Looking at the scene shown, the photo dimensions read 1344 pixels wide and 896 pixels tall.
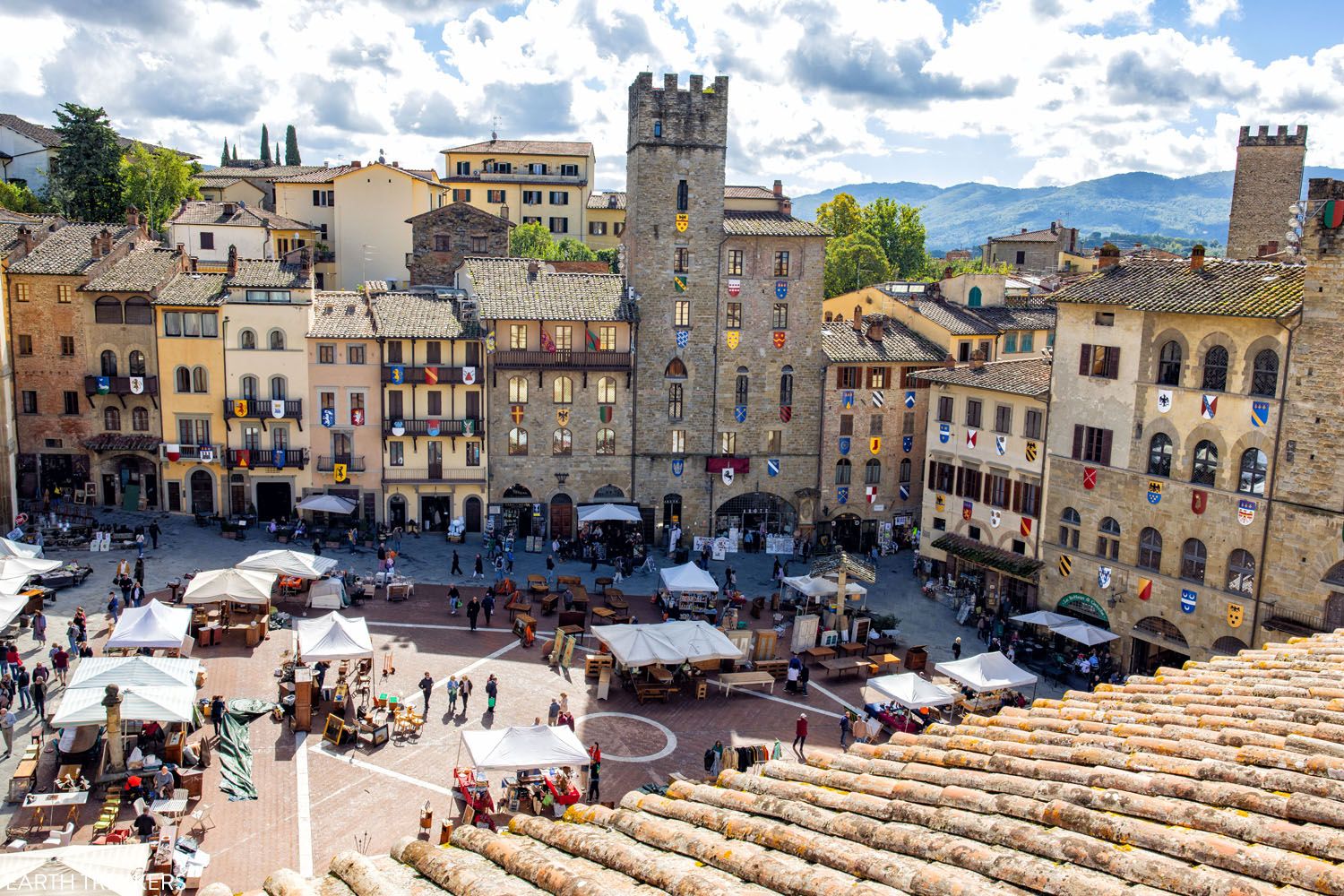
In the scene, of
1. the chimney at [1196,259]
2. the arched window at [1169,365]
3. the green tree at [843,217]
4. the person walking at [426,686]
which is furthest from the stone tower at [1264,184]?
the person walking at [426,686]

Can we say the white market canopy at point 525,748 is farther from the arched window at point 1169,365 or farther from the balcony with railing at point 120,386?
the balcony with railing at point 120,386

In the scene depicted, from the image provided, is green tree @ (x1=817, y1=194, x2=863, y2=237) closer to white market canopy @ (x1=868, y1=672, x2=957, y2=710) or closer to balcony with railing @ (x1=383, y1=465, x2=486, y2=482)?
balcony with railing @ (x1=383, y1=465, x2=486, y2=482)

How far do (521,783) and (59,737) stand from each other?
39.5 feet

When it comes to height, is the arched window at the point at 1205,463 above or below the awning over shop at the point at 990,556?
above

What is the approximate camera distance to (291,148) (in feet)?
432

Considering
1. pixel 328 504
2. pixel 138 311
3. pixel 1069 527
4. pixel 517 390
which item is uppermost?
pixel 138 311

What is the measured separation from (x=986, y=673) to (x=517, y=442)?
88.6 feet

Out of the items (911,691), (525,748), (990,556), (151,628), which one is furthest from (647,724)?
(990,556)

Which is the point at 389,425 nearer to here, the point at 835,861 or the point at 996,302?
the point at 996,302

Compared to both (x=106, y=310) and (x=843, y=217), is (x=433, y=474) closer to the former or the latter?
(x=106, y=310)

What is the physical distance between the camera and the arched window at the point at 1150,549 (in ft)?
133

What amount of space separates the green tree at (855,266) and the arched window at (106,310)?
188 ft

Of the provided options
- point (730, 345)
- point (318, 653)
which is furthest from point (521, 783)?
point (730, 345)

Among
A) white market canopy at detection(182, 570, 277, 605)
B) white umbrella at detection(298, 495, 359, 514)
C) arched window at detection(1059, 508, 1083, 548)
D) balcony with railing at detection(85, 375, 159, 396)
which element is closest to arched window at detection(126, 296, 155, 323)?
balcony with railing at detection(85, 375, 159, 396)
